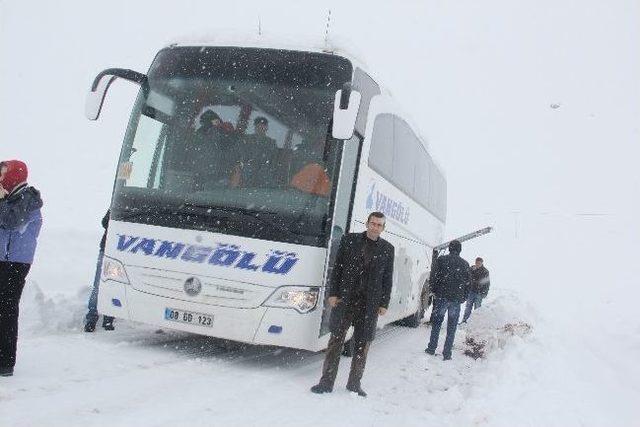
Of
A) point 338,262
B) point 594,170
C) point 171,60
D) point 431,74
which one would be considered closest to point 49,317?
point 171,60

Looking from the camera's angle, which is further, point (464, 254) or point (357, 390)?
point (464, 254)

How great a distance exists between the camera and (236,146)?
7.39 meters

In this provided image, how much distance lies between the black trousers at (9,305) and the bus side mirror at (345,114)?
318cm

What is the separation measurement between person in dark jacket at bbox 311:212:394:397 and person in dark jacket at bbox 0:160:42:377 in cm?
284

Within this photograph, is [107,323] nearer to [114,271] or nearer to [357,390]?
[114,271]

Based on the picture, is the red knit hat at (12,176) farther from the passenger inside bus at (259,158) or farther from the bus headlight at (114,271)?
the passenger inside bus at (259,158)

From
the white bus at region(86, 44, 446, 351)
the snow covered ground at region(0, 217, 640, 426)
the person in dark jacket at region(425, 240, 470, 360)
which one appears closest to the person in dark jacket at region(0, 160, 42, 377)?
the snow covered ground at region(0, 217, 640, 426)

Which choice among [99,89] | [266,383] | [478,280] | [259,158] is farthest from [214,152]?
[478,280]

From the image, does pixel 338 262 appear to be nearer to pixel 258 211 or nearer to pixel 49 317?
pixel 258 211

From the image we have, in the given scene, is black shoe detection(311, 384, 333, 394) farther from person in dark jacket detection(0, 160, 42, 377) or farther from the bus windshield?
person in dark jacket detection(0, 160, 42, 377)

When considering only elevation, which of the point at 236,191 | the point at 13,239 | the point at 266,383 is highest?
the point at 236,191

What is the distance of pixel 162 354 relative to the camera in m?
7.46

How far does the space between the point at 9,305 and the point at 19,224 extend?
0.75 meters

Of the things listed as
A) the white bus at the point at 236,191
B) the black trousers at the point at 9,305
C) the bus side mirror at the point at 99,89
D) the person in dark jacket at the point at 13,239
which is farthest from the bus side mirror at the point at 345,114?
the black trousers at the point at 9,305
